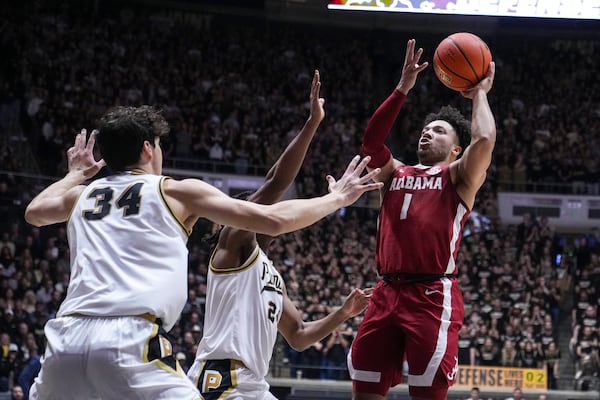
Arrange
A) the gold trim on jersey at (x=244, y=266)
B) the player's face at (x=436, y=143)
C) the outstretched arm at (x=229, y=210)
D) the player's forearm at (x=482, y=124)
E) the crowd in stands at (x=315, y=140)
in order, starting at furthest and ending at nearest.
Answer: the crowd in stands at (x=315, y=140), the player's face at (x=436, y=143), the player's forearm at (x=482, y=124), the gold trim on jersey at (x=244, y=266), the outstretched arm at (x=229, y=210)

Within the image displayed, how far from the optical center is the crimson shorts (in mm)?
5188

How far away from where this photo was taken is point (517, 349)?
662 inches

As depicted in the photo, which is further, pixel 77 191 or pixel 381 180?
pixel 381 180

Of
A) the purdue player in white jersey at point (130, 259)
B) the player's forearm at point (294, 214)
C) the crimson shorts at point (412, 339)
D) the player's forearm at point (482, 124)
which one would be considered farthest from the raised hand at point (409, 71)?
the player's forearm at point (294, 214)

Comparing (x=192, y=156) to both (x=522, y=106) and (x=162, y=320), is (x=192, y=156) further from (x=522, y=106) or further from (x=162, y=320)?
(x=162, y=320)

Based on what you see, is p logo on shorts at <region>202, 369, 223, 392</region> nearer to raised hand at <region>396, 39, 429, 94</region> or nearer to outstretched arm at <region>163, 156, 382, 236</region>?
outstretched arm at <region>163, 156, 382, 236</region>

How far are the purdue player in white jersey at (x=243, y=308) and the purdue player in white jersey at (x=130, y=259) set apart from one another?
3.02 ft

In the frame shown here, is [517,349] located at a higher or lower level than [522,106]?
lower

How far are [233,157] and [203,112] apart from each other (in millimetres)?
Answer: 1714

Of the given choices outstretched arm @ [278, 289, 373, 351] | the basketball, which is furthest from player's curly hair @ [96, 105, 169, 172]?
the basketball

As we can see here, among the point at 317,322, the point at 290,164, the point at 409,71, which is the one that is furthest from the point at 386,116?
the point at 317,322

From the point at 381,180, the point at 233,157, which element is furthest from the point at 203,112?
the point at 381,180

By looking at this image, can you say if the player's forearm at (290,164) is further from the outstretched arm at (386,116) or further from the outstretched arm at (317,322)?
the outstretched arm at (317,322)

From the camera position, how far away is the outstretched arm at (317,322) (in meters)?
5.64
